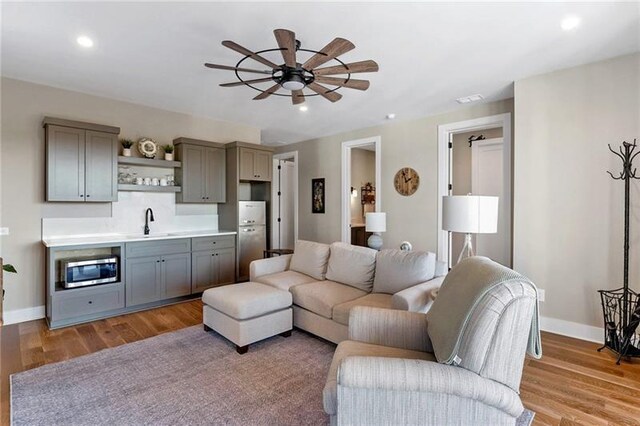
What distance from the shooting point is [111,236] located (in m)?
4.04

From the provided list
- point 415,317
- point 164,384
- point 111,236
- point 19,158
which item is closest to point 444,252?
point 415,317

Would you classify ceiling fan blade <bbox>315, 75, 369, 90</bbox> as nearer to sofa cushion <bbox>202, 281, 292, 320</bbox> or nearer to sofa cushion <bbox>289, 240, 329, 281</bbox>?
sofa cushion <bbox>289, 240, 329, 281</bbox>

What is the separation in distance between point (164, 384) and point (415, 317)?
73.8 inches

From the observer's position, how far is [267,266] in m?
3.81

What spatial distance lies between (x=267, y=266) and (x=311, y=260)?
1.81 feet

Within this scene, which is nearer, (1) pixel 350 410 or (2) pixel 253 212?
(1) pixel 350 410

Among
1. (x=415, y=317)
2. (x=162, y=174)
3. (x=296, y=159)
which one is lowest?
(x=415, y=317)

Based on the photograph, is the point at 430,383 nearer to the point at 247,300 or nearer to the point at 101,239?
the point at 247,300

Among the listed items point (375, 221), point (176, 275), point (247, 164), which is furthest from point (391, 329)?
point (247, 164)

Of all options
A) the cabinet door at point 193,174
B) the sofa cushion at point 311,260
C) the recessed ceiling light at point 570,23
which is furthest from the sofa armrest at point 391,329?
the cabinet door at point 193,174

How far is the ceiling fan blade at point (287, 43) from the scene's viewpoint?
1947 mm

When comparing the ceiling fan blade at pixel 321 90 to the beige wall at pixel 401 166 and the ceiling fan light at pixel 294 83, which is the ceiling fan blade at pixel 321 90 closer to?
the ceiling fan light at pixel 294 83

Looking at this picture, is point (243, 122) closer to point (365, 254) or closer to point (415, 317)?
point (365, 254)

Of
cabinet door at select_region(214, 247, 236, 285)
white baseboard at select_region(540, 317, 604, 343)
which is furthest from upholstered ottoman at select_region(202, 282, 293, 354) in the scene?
white baseboard at select_region(540, 317, 604, 343)
